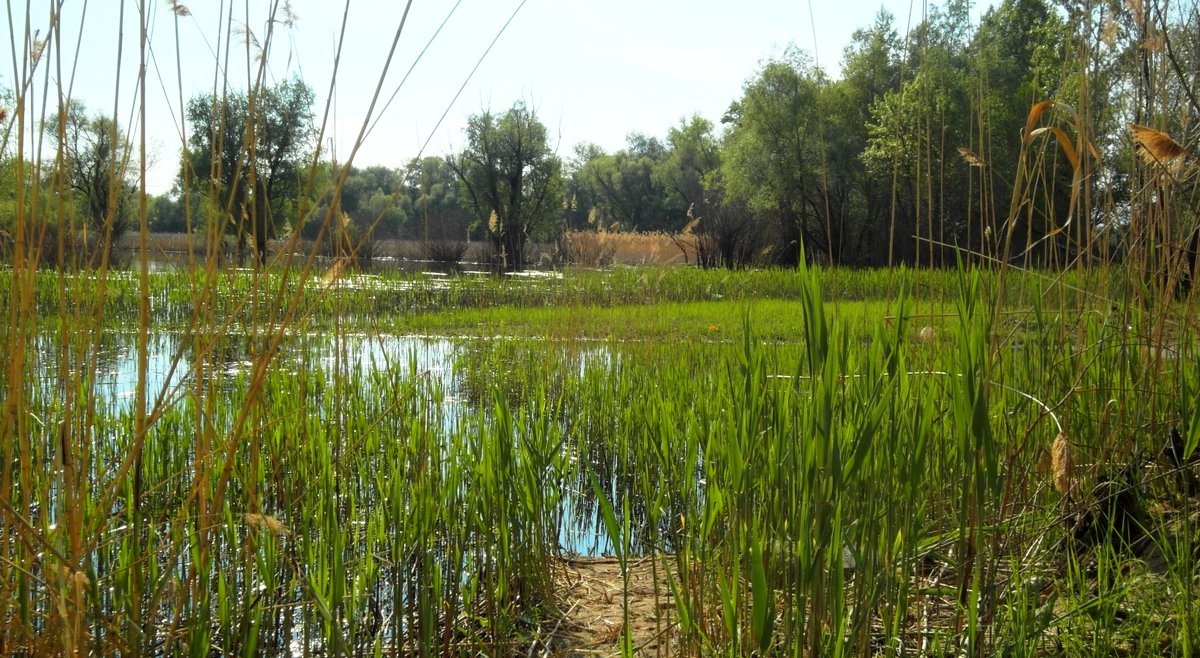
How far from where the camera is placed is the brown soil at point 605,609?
6.51 ft

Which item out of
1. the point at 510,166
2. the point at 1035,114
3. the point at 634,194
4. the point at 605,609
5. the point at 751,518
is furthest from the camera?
the point at 634,194

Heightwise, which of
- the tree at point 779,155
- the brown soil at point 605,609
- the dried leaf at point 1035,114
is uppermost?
the tree at point 779,155

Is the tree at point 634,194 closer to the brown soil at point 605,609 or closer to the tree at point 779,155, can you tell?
the tree at point 779,155

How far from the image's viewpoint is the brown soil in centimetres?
199

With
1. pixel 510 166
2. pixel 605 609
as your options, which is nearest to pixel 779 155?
pixel 510 166

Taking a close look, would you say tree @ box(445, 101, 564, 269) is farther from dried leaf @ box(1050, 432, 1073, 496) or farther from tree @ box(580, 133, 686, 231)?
dried leaf @ box(1050, 432, 1073, 496)

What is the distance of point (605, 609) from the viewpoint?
2.28 metres

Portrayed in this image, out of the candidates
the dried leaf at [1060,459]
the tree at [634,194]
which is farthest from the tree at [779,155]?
the dried leaf at [1060,459]

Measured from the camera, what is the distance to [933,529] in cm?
225

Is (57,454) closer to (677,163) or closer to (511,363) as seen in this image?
(511,363)

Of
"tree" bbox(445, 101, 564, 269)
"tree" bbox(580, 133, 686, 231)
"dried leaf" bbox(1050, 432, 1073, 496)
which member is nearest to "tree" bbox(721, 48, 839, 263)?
"tree" bbox(445, 101, 564, 269)

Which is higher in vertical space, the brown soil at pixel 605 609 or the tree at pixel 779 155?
the tree at pixel 779 155

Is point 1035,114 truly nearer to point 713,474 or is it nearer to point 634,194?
point 713,474

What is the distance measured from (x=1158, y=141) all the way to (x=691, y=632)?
1083 mm
